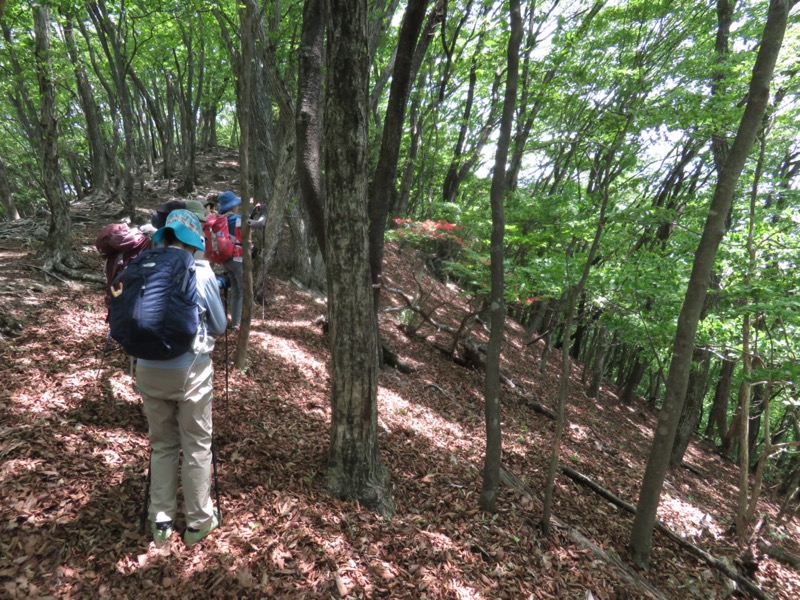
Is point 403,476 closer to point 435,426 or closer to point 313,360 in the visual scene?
point 435,426

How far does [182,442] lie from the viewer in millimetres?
2684

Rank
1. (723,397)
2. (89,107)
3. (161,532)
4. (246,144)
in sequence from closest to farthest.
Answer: (161,532)
(246,144)
(89,107)
(723,397)

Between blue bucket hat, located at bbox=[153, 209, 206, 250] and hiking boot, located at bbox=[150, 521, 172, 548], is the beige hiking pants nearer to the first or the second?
hiking boot, located at bbox=[150, 521, 172, 548]

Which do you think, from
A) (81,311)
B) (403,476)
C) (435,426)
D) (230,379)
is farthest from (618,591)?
(81,311)

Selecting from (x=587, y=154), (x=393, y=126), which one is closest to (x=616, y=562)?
(x=393, y=126)

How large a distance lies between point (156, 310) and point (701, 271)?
4.90 m

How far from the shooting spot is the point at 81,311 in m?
5.55

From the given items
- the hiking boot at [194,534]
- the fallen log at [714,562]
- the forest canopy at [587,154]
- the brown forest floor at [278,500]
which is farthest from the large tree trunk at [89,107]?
the fallen log at [714,562]

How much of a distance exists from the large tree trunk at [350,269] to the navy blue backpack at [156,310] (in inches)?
43.6

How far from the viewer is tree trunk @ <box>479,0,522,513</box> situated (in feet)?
11.8

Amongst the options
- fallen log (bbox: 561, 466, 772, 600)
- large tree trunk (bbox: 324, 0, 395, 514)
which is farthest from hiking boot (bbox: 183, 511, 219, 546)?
fallen log (bbox: 561, 466, 772, 600)

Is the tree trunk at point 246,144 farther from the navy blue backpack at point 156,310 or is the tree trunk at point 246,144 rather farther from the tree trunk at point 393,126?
the navy blue backpack at point 156,310

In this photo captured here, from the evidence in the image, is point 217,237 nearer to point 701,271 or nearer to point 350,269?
point 350,269

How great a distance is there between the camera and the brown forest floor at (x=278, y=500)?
8.48ft
